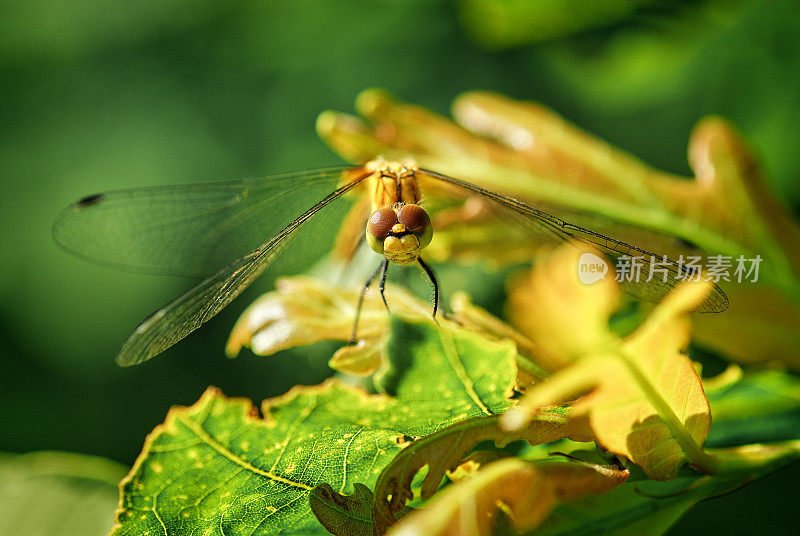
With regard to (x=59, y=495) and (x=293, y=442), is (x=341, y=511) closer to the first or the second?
(x=293, y=442)

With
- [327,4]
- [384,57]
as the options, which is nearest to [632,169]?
[384,57]

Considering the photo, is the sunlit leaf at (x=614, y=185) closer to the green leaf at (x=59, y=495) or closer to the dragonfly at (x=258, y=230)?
the dragonfly at (x=258, y=230)

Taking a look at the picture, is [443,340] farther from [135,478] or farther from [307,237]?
[307,237]

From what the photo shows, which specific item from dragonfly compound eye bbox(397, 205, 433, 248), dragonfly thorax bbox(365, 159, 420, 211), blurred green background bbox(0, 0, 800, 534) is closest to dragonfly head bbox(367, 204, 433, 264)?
dragonfly compound eye bbox(397, 205, 433, 248)

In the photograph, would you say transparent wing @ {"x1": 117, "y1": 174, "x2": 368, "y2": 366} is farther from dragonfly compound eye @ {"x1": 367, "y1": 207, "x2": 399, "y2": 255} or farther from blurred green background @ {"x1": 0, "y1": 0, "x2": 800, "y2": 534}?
blurred green background @ {"x1": 0, "y1": 0, "x2": 800, "y2": 534}

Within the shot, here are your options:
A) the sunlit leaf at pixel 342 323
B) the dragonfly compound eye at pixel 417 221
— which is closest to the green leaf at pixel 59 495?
the sunlit leaf at pixel 342 323

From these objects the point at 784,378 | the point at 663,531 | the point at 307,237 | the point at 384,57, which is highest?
the point at 384,57
